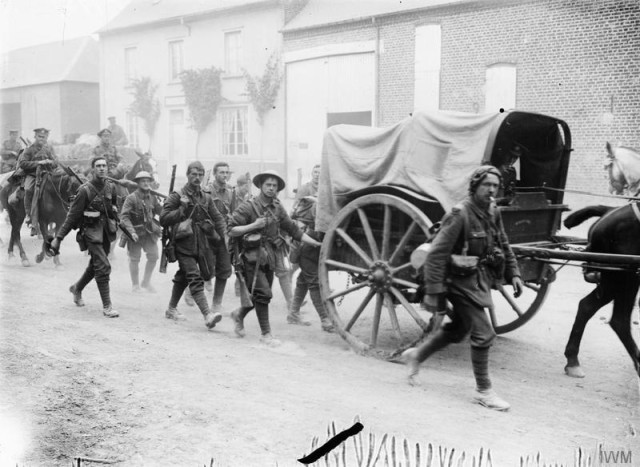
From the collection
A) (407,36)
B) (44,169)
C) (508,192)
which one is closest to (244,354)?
(508,192)

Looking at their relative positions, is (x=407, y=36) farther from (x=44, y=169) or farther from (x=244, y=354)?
(x=244, y=354)

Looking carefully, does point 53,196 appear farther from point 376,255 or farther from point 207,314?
point 376,255

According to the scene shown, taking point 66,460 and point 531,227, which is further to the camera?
point 531,227

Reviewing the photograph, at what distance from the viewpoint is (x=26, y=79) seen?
26672mm

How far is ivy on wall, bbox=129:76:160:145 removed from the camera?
20.6 m

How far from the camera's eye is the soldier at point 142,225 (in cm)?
947

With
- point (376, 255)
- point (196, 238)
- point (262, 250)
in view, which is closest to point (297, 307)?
point (262, 250)

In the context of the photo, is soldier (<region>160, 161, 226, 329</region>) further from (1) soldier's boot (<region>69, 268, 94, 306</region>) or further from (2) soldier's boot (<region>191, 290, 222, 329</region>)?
(1) soldier's boot (<region>69, 268, 94, 306</region>)

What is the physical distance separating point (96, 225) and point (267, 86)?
13.4m

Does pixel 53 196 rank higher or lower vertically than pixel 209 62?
lower

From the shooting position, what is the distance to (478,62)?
16.8 meters

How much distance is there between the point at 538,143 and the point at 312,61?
13.9m

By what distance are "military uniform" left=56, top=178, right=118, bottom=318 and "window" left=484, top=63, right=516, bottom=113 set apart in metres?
11.0

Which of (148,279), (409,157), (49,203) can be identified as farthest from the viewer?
(49,203)
